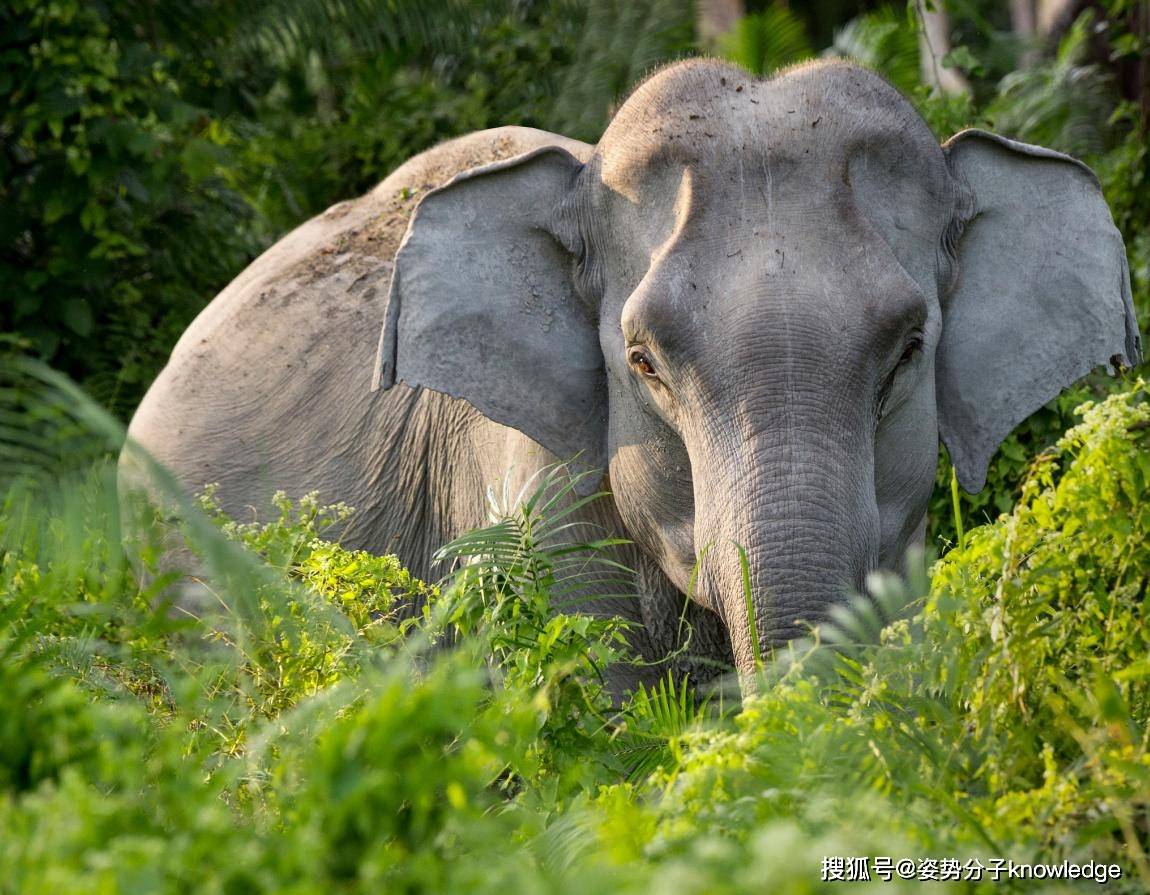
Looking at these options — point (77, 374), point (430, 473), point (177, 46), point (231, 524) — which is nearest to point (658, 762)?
point (231, 524)

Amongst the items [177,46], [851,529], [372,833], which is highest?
[177,46]

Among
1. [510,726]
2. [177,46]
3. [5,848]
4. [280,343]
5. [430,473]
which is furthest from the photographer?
[177,46]

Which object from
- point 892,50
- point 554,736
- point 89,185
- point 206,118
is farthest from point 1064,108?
point 554,736

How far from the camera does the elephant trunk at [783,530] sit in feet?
11.8

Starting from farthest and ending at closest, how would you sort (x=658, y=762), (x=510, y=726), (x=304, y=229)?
(x=304, y=229) < (x=658, y=762) < (x=510, y=726)

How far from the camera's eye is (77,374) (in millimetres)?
7781

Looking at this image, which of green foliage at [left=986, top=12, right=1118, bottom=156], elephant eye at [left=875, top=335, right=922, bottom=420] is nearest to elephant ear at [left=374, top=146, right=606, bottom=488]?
elephant eye at [left=875, top=335, right=922, bottom=420]

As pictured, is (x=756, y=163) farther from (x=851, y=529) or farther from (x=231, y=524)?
(x=231, y=524)

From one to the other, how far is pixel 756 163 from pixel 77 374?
14.9 ft

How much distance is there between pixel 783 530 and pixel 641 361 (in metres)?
0.65

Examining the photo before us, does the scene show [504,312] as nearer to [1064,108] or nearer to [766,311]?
[766,311]

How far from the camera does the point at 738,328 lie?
3.83 m

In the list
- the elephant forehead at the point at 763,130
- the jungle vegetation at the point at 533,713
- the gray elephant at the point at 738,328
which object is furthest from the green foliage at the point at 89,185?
the elephant forehead at the point at 763,130

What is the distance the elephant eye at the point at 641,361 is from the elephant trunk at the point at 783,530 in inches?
12.1
